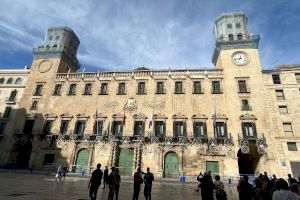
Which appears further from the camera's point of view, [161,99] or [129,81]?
[129,81]

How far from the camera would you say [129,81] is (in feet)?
115

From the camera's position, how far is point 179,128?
30.8 meters

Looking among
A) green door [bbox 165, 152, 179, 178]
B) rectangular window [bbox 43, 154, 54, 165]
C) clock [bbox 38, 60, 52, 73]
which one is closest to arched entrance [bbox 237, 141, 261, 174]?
green door [bbox 165, 152, 179, 178]

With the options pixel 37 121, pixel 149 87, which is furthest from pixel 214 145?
pixel 37 121

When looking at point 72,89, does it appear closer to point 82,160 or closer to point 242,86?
point 82,160

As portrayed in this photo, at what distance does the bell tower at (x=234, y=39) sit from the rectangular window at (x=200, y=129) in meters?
9.85

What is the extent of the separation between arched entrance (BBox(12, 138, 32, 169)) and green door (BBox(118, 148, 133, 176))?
13.8 m

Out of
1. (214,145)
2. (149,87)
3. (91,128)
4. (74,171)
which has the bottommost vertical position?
(74,171)

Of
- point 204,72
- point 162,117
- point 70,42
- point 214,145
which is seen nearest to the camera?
point 214,145

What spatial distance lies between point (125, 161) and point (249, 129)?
16.3m

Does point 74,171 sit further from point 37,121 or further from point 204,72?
point 204,72

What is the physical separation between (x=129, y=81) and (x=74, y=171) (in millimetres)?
14690

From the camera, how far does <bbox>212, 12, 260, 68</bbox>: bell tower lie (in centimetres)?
3388

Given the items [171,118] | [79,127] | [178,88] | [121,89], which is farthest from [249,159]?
[79,127]
